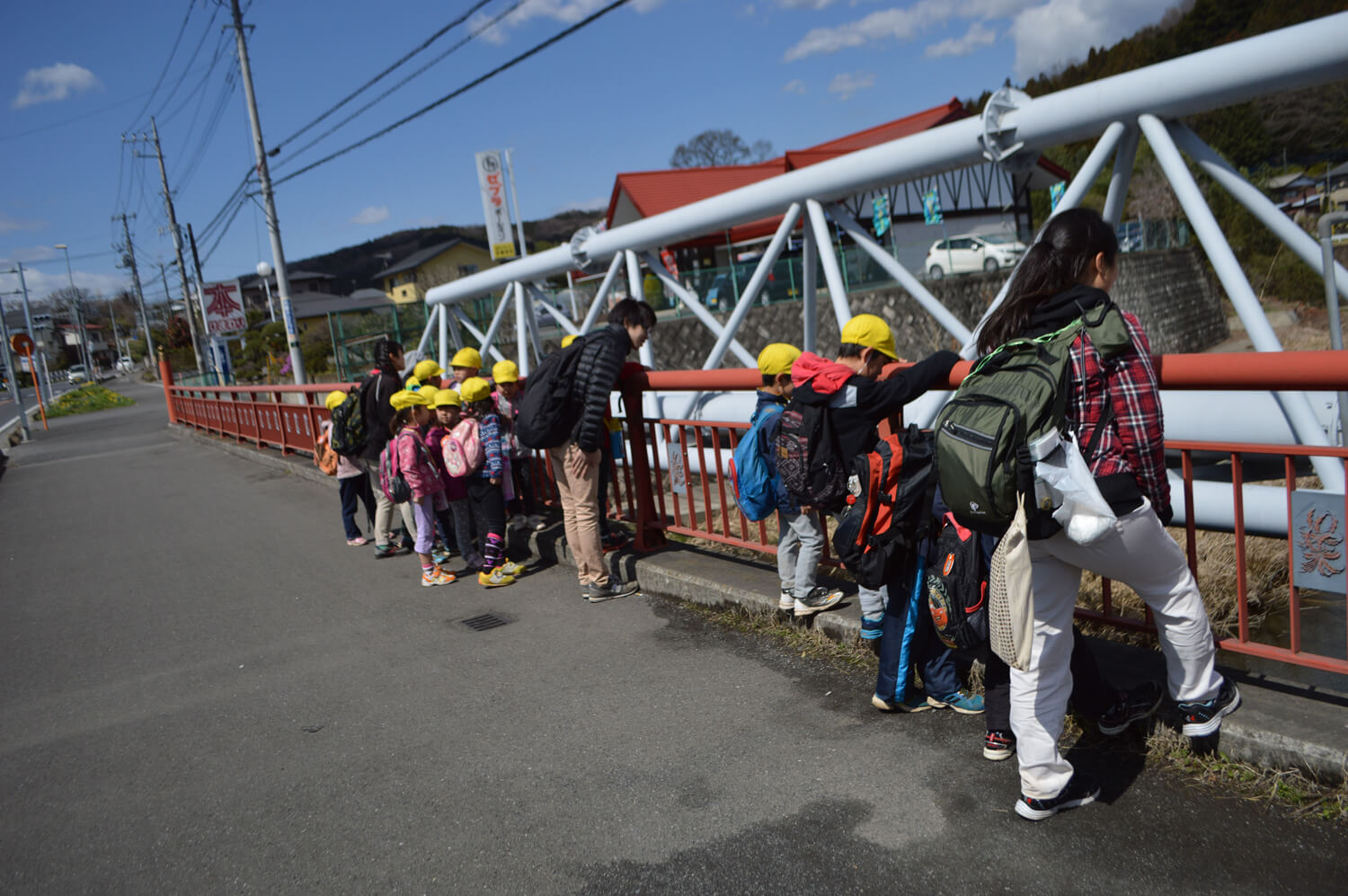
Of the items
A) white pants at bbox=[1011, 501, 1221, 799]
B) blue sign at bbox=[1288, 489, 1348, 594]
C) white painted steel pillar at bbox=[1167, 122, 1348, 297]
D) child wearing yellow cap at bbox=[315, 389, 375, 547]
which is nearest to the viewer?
white pants at bbox=[1011, 501, 1221, 799]

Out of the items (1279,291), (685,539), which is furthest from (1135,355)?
(1279,291)

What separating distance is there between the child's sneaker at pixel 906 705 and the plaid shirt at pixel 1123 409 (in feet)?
4.41

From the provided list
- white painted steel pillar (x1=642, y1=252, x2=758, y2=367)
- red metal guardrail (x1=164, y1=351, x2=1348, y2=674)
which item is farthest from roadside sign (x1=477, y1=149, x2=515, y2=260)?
white painted steel pillar (x1=642, y1=252, x2=758, y2=367)

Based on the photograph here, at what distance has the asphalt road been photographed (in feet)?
8.35

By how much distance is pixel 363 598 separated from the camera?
20.2 ft

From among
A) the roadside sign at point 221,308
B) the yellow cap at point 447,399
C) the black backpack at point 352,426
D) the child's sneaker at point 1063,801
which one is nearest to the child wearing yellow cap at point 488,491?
the yellow cap at point 447,399

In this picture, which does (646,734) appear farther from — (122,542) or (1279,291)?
(1279,291)

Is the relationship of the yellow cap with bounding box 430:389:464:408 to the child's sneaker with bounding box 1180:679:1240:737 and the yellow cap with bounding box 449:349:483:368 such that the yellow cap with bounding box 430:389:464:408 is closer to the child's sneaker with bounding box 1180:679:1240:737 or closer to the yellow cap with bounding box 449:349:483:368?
the yellow cap with bounding box 449:349:483:368

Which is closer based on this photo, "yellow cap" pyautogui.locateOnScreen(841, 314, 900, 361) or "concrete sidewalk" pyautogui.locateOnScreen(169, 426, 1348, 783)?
"concrete sidewalk" pyautogui.locateOnScreen(169, 426, 1348, 783)

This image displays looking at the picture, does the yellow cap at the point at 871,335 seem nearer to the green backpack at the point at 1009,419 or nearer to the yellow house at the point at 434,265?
the green backpack at the point at 1009,419

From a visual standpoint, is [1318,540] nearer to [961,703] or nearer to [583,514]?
[961,703]

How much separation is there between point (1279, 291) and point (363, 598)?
23543 mm

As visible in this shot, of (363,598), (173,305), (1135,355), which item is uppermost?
(173,305)

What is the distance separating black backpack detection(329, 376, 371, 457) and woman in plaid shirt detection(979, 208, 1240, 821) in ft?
19.4
